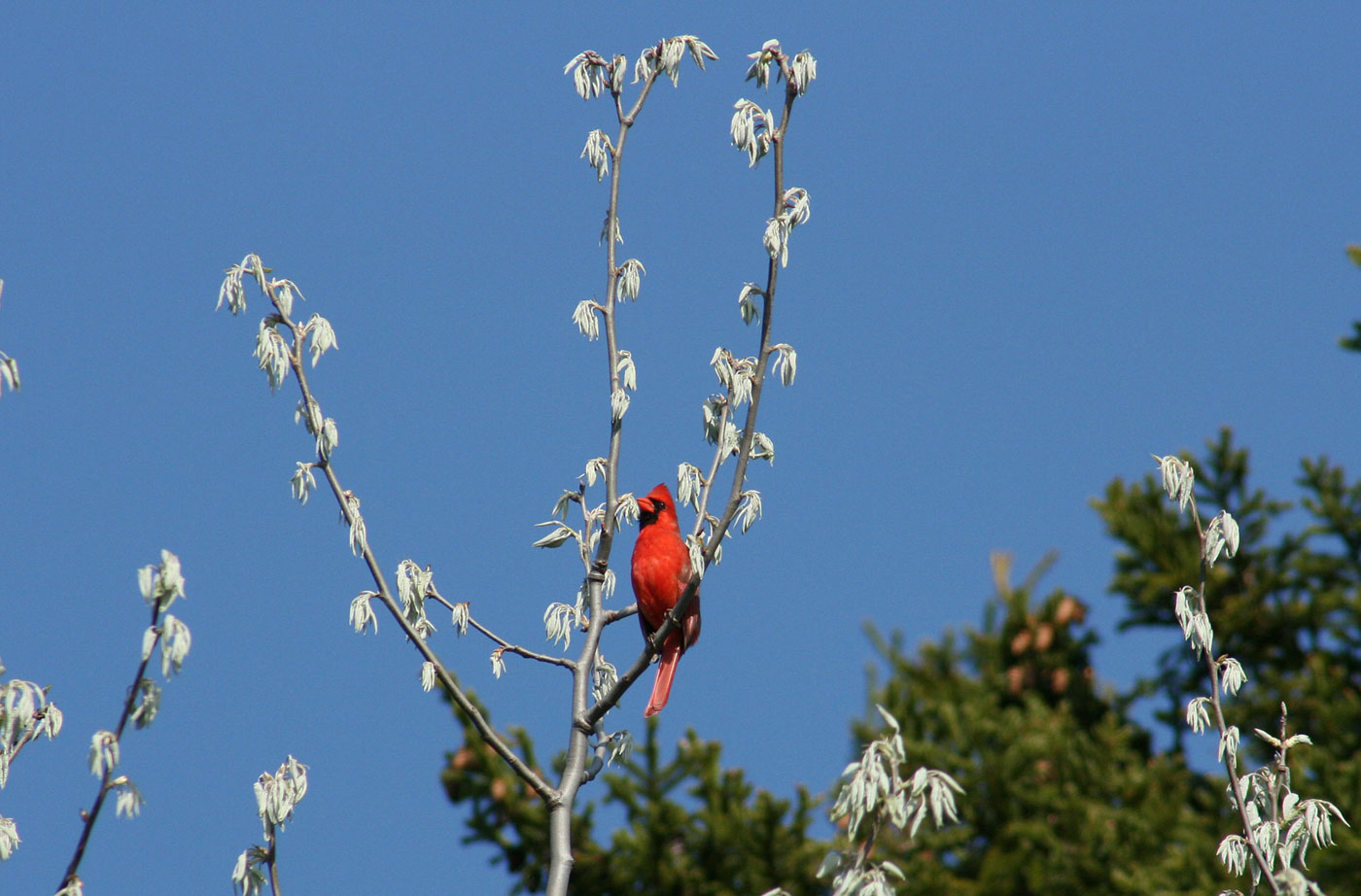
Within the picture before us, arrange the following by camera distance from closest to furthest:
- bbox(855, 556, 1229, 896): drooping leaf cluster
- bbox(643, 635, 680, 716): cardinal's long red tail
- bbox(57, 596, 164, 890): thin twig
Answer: bbox(57, 596, 164, 890): thin twig
bbox(643, 635, 680, 716): cardinal's long red tail
bbox(855, 556, 1229, 896): drooping leaf cluster

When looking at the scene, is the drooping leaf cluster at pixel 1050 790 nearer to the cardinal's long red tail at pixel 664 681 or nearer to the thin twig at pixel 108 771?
the cardinal's long red tail at pixel 664 681

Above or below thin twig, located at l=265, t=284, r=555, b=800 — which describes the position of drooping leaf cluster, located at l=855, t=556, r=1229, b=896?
above

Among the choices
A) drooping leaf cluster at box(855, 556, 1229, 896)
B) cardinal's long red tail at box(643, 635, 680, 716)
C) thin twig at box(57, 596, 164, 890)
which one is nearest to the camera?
thin twig at box(57, 596, 164, 890)

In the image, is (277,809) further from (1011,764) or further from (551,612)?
(1011,764)

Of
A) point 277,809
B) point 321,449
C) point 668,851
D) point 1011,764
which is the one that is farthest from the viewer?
point 1011,764

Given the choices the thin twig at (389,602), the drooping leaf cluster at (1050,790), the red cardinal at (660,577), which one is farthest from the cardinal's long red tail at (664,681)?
the drooping leaf cluster at (1050,790)

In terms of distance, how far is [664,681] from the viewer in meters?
5.45

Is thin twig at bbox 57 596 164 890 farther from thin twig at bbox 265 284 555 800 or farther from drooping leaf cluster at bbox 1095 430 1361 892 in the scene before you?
drooping leaf cluster at bbox 1095 430 1361 892

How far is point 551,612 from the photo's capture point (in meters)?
3.77

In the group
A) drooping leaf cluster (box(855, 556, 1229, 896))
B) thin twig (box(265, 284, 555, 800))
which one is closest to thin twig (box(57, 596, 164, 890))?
thin twig (box(265, 284, 555, 800))

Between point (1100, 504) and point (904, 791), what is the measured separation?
867cm

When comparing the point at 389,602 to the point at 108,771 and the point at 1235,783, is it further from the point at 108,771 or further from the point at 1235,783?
the point at 1235,783

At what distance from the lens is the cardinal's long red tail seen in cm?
543

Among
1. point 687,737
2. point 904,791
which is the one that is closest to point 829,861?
point 904,791
